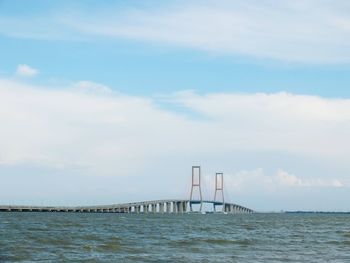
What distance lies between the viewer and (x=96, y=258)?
25953 millimetres

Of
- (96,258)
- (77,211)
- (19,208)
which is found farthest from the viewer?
(77,211)

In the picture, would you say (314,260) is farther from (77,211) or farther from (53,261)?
(77,211)

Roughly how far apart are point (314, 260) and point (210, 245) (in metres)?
8.33

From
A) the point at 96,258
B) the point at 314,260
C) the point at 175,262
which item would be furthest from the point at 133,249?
the point at 314,260

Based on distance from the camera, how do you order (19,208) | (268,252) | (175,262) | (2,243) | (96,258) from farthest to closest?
(19,208) < (2,243) < (268,252) < (96,258) < (175,262)

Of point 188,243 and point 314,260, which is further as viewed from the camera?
point 188,243

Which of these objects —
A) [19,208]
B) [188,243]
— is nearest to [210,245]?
[188,243]

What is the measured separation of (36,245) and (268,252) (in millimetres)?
10785

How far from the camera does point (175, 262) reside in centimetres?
2422

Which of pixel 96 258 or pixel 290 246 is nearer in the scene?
pixel 96 258

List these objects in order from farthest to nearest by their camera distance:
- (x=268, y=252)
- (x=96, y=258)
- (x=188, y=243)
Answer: (x=188, y=243)
(x=268, y=252)
(x=96, y=258)

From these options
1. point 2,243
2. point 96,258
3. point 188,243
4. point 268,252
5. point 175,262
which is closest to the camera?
point 175,262

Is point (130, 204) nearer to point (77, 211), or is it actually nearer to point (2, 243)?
point (77, 211)

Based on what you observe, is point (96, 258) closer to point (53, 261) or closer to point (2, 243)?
point (53, 261)
